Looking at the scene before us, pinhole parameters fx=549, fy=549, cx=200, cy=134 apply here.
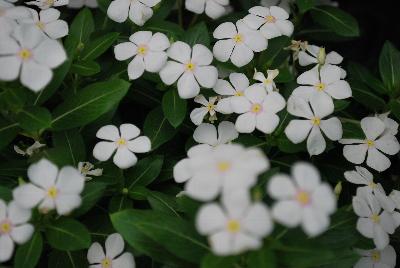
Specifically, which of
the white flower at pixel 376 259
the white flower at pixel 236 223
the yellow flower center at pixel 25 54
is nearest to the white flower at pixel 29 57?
the yellow flower center at pixel 25 54

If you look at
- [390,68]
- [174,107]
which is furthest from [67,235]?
[390,68]

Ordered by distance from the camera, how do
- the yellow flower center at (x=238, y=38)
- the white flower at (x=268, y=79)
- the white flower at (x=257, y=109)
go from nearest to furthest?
the white flower at (x=257, y=109)
the white flower at (x=268, y=79)
the yellow flower center at (x=238, y=38)

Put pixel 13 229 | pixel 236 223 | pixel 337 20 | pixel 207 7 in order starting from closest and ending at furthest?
pixel 236 223, pixel 13 229, pixel 207 7, pixel 337 20

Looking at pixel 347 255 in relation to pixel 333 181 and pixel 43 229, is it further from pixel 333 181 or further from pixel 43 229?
pixel 43 229

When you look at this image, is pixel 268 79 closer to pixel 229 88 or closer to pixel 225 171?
pixel 229 88

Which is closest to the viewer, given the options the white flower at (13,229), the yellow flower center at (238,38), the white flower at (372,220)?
the white flower at (13,229)

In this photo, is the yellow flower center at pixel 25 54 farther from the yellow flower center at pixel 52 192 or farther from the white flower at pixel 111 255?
the white flower at pixel 111 255

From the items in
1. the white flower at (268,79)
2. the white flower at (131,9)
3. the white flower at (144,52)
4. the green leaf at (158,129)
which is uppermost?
the white flower at (131,9)

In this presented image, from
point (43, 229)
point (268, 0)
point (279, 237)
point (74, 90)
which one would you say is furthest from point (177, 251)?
point (268, 0)
